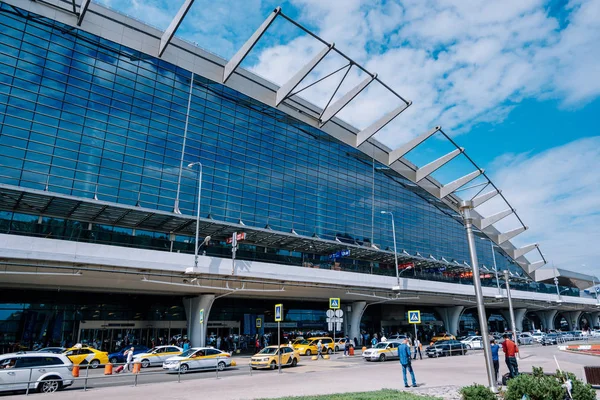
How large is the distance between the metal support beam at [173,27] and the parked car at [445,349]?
109 feet

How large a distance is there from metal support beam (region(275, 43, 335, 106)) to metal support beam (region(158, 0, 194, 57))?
11.9 m

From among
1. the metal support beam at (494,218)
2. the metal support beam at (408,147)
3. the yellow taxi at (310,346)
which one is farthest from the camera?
the metal support beam at (494,218)

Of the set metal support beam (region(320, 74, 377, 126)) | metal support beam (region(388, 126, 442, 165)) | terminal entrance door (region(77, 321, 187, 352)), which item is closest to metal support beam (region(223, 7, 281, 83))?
metal support beam (region(320, 74, 377, 126))

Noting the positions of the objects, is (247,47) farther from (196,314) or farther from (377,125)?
(196,314)

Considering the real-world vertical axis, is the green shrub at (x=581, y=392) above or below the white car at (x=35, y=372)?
above

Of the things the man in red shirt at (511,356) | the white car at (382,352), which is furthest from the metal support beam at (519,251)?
the man in red shirt at (511,356)

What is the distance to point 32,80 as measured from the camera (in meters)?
30.8

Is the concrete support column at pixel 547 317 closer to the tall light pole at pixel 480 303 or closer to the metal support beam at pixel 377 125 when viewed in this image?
the metal support beam at pixel 377 125

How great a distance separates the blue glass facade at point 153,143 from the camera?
3030cm

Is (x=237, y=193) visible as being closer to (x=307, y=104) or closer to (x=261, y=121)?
(x=261, y=121)

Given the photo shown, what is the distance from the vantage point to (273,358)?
23.1 meters

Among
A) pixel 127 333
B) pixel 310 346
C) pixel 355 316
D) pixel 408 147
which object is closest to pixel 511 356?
pixel 310 346

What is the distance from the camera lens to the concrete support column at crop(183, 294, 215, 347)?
3288 centimetres

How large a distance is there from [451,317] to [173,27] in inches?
2063
